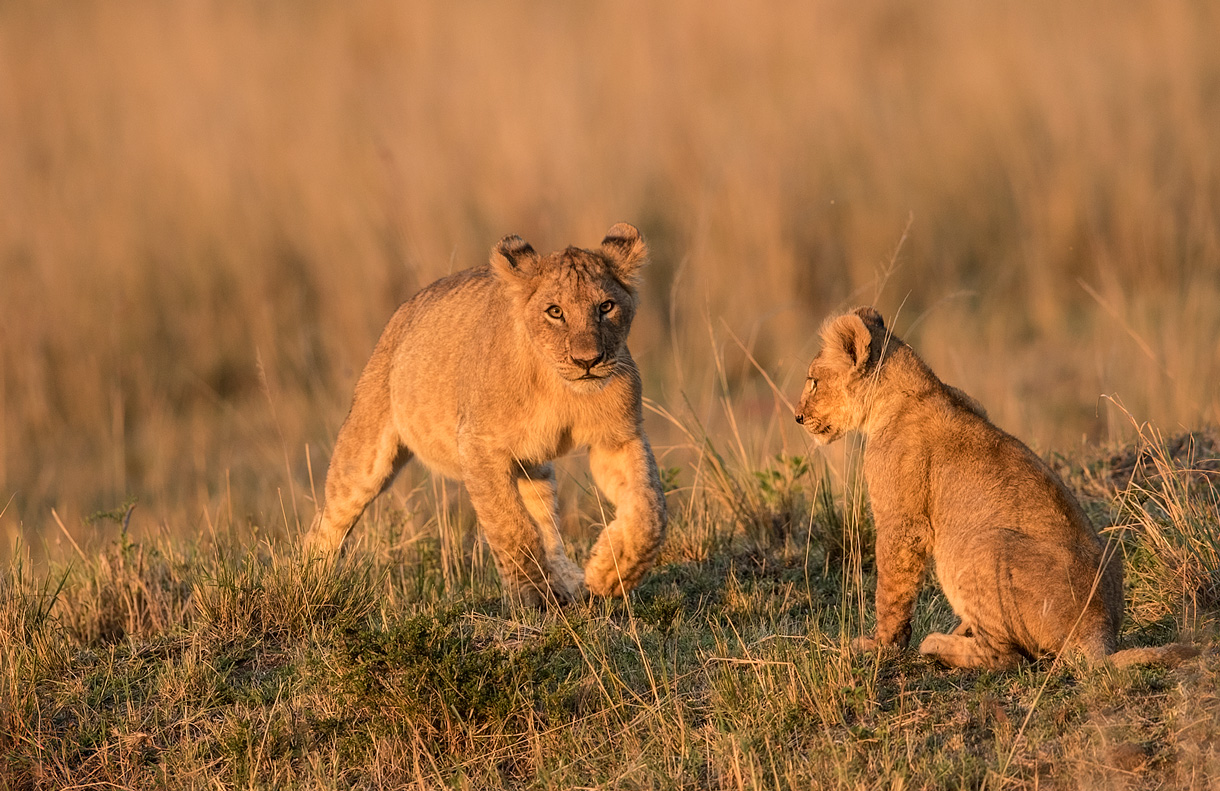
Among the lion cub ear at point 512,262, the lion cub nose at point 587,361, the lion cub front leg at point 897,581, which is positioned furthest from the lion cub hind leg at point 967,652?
the lion cub ear at point 512,262

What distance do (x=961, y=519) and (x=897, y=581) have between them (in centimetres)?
35

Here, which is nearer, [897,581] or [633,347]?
[897,581]

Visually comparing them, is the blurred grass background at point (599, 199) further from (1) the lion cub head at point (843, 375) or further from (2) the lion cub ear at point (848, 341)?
(2) the lion cub ear at point (848, 341)

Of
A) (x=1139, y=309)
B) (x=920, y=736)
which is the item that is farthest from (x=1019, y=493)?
(x=1139, y=309)

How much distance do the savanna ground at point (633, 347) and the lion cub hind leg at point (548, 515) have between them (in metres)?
0.34

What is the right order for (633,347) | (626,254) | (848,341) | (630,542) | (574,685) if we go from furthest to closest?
(633,347) < (626,254) < (630,542) < (848,341) < (574,685)

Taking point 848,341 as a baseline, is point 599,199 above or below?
below

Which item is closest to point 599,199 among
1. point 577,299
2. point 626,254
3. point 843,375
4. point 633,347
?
point 633,347

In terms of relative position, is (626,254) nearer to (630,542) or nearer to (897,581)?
(630,542)

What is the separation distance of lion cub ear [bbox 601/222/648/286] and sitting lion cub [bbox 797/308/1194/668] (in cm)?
149

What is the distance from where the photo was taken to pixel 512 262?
6684mm

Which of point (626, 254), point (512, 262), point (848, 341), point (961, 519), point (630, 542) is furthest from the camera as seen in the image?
point (626, 254)

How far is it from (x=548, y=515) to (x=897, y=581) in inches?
96.2

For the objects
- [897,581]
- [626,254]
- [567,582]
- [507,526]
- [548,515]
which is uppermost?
[626,254]
